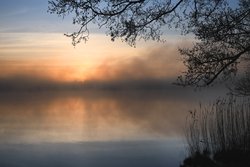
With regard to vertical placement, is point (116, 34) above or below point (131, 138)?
above

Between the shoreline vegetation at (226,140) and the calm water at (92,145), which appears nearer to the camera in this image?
the shoreline vegetation at (226,140)

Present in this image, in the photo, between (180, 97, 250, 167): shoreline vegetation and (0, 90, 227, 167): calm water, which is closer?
(180, 97, 250, 167): shoreline vegetation

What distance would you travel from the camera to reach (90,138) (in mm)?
26547

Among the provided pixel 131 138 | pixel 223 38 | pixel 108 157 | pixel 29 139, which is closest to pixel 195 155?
pixel 223 38

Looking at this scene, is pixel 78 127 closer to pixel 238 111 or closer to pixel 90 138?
pixel 90 138

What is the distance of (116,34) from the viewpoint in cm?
1084

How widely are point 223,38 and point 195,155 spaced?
3.33m

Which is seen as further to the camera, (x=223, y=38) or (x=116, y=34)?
(x=223, y=38)

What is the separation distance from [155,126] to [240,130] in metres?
18.8

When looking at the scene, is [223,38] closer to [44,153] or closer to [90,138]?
[44,153]

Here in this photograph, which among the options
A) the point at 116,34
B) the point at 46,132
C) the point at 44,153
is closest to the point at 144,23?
the point at 116,34

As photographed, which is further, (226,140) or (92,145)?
(92,145)

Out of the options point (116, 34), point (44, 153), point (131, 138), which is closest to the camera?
point (116, 34)

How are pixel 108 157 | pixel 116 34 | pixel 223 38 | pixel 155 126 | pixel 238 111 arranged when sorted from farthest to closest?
pixel 155 126
pixel 108 157
pixel 238 111
pixel 223 38
pixel 116 34
